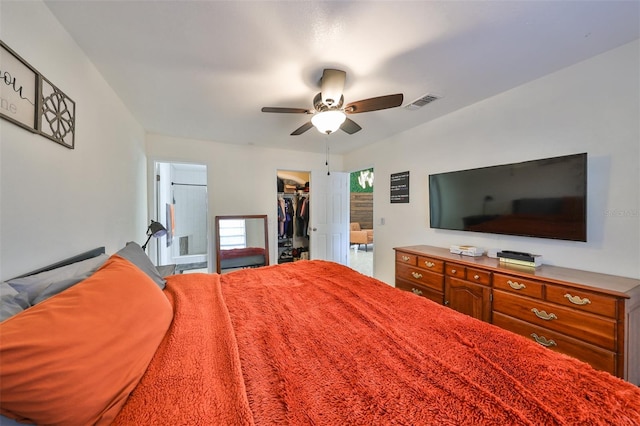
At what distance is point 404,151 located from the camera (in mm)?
3361

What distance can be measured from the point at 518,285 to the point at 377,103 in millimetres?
1764

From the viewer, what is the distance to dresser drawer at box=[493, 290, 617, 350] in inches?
56.1

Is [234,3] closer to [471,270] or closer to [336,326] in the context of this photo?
[336,326]

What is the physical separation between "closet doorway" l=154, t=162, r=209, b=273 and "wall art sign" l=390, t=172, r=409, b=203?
3303 millimetres

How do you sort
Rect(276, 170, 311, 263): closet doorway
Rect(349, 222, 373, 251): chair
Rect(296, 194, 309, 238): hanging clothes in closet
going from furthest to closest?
Rect(349, 222, 373, 251): chair, Rect(296, 194, 309, 238): hanging clothes in closet, Rect(276, 170, 311, 263): closet doorway

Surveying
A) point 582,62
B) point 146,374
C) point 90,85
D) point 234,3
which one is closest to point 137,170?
point 90,85

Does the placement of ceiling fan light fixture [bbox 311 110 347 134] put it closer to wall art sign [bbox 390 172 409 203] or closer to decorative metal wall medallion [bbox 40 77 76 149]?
decorative metal wall medallion [bbox 40 77 76 149]

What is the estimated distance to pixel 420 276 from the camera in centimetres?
262

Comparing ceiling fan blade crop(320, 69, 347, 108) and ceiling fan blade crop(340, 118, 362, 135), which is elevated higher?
ceiling fan blade crop(320, 69, 347, 108)

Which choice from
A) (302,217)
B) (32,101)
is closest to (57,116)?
(32,101)

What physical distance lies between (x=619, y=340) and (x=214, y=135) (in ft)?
14.0

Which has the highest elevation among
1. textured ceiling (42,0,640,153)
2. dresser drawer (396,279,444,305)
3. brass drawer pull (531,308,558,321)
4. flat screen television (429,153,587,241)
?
textured ceiling (42,0,640,153)

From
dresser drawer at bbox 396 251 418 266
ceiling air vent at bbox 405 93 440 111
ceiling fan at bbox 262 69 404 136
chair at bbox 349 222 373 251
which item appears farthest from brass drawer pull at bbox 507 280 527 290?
chair at bbox 349 222 373 251

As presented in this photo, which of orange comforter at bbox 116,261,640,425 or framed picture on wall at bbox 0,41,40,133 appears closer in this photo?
orange comforter at bbox 116,261,640,425
